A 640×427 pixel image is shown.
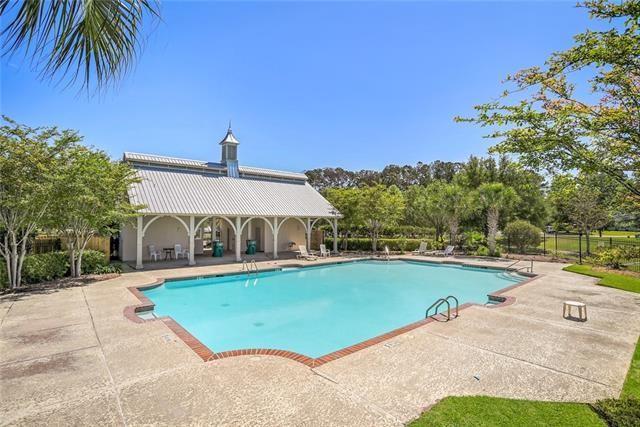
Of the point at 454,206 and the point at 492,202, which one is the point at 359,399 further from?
the point at 454,206

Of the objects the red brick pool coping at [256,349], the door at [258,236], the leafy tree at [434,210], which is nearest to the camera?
the red brick pool coping at [256,349]

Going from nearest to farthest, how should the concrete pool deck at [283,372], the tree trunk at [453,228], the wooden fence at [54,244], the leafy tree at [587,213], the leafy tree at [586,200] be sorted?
1. the concrete pool deck at [283,372]
2. the leafy tree at [586,200]
3. the wooden fence at [54,244]
4. the leafy tree at [587,213]
5. the tree trunk at [453,228]

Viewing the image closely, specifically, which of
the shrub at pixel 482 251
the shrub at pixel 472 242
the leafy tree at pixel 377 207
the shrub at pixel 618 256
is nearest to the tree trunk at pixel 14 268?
the leafy tree at pixel 377 207

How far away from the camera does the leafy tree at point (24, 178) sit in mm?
9805

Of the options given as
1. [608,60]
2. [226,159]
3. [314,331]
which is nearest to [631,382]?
[608,60]

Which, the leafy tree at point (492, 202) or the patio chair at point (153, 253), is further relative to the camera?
the leafy tree at point (492, 202)

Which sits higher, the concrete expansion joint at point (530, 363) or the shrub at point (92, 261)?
the shrub at point (92, 261)

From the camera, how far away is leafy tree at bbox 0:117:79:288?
9.80 meters

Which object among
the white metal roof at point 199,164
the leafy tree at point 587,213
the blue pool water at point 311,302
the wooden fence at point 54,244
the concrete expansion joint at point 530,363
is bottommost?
the blue pool water at point 311,302

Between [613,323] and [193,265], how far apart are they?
622 inches

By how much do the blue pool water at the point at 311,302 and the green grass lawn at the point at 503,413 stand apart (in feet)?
13.3

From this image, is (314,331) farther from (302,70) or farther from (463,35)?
(302,70)

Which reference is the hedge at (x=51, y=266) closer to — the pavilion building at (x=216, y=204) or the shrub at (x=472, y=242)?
the pavilion building at (x=216, y=204)

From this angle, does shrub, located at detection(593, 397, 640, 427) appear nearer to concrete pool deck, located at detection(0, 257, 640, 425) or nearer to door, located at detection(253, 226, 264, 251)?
concrete pool deck, located at detection(0, 257, 640, 425)
